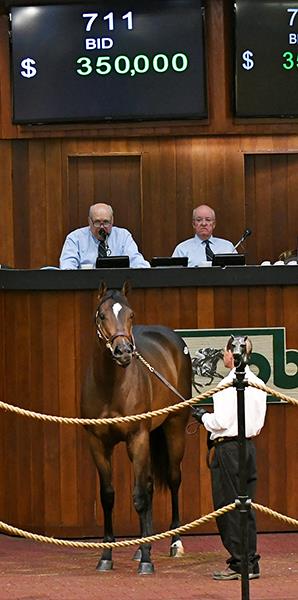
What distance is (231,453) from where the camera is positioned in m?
8.64

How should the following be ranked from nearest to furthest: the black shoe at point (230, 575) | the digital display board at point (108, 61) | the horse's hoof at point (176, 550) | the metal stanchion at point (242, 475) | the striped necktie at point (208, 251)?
the metal stanchion at point (242, 475) → the black shoe at point (230, 575) → the horse's hoof at point (176, 550) → the striped necktie at point (208, 251) → the digital display board at point (108, 61)

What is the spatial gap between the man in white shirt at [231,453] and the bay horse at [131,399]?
0.54m

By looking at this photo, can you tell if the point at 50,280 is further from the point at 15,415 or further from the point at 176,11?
the point at 176,11

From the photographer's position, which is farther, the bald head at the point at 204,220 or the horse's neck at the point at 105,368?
the bald head at the point at 204,220

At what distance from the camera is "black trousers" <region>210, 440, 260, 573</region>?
864 cm

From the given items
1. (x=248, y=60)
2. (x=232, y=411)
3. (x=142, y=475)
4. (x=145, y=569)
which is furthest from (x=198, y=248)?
(x=232, y=411)

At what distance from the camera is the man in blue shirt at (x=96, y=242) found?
11.3 metres

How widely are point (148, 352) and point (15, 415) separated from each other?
123 cm

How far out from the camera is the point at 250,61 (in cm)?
1220

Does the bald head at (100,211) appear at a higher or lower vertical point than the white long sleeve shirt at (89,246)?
higher

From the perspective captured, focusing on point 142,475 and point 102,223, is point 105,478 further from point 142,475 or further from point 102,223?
point 102,223

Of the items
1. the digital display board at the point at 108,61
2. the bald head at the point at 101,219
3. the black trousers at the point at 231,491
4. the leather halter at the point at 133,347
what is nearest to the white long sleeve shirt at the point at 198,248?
the bald head at the point at 101,219

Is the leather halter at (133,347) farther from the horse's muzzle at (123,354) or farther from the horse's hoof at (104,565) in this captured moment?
the horse's hoof at (104,565)

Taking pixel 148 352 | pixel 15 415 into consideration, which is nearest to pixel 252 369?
pixel 148 352
